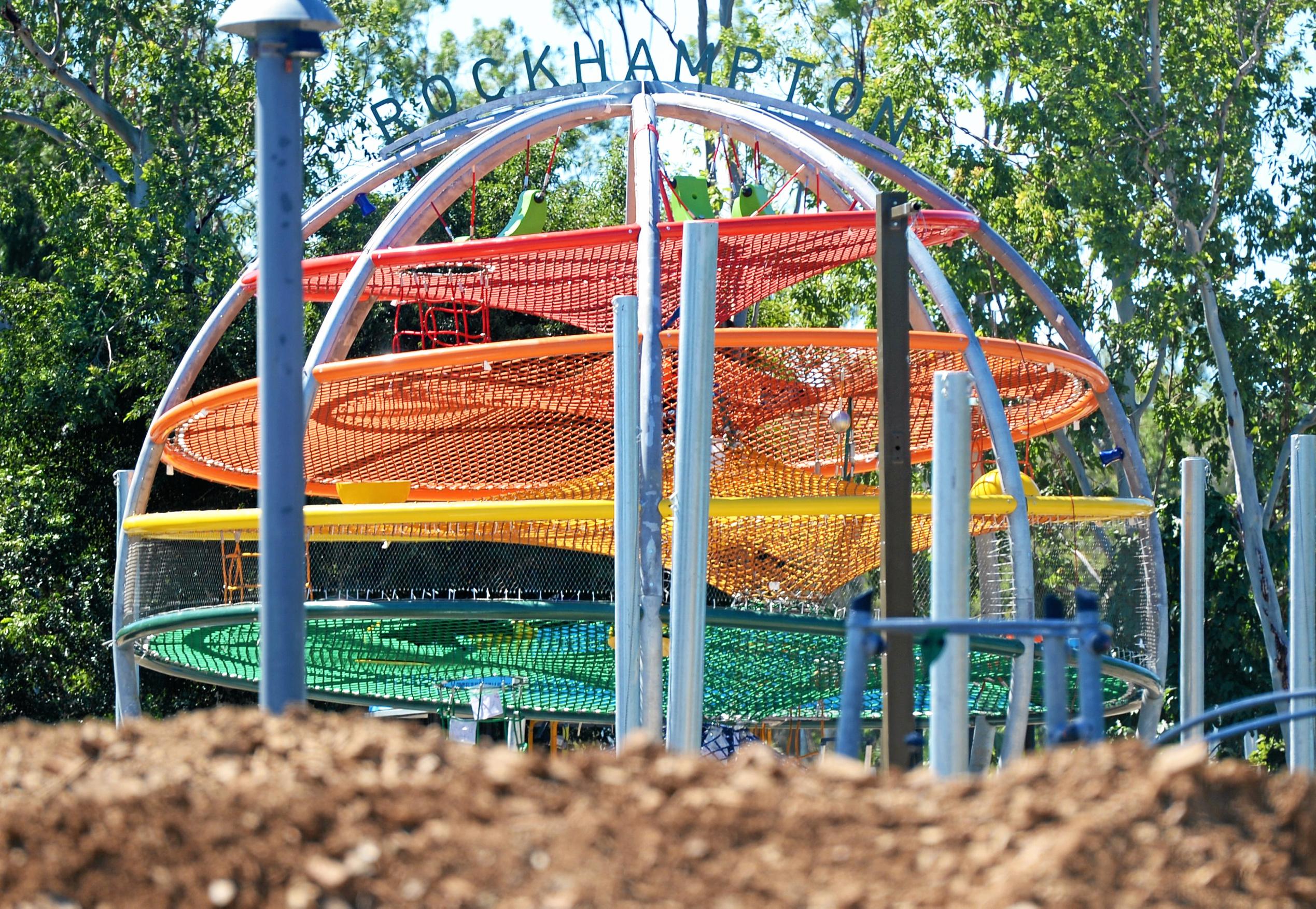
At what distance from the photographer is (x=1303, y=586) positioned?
9227 mm

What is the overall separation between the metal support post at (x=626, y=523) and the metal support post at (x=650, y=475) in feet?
0.21

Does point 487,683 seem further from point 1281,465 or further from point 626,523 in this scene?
point 1281,465

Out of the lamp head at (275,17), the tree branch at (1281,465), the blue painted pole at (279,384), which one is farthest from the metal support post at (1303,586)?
the tree branch at (1281,465)

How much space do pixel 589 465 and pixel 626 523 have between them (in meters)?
4.11

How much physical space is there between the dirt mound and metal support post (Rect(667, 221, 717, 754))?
3900mm

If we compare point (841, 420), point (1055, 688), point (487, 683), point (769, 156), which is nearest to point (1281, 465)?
point (769, 156)

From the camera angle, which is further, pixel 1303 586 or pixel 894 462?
pixel 1303 586

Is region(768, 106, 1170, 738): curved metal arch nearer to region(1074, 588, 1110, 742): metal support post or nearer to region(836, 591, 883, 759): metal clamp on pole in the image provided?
region(1074, 588, 1110, 742): metal support post

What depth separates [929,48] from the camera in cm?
2161

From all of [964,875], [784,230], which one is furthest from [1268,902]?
[784,230]

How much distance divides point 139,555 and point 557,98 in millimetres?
5555

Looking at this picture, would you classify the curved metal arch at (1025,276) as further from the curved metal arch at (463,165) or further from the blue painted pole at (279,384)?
the blue painted pole at (279,384)

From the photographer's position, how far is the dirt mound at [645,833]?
3150 mm

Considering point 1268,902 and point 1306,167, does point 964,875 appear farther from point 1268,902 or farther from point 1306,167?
point 1306,167
